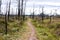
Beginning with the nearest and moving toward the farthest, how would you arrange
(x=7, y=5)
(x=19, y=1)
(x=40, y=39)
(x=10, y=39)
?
1. (x=10, y=39)
2. (x=40, y=39)
3. (x=7, y=5)
4. (x=19, y=1)

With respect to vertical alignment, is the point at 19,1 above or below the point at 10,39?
above

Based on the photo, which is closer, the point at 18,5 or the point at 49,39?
the point at 49,39

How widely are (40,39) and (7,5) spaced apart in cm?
3019

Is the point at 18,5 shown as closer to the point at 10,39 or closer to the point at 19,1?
the point at 19,1

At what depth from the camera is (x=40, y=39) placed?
64.3ft

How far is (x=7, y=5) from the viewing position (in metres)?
48.3

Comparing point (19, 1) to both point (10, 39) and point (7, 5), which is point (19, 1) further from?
point (10, 39)

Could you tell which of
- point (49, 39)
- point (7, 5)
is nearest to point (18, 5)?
point (7, 5)

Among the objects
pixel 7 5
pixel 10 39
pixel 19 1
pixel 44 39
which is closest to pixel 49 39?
pixel 44 39

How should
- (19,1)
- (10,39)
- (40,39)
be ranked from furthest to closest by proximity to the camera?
(19,1), (40,39), (10,39)

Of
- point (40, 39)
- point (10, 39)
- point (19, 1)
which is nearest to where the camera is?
point (10, 39)

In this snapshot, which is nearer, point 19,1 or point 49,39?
point 49,39

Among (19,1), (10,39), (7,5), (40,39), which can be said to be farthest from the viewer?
(19,1)

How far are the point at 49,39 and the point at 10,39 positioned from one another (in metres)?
4.85
